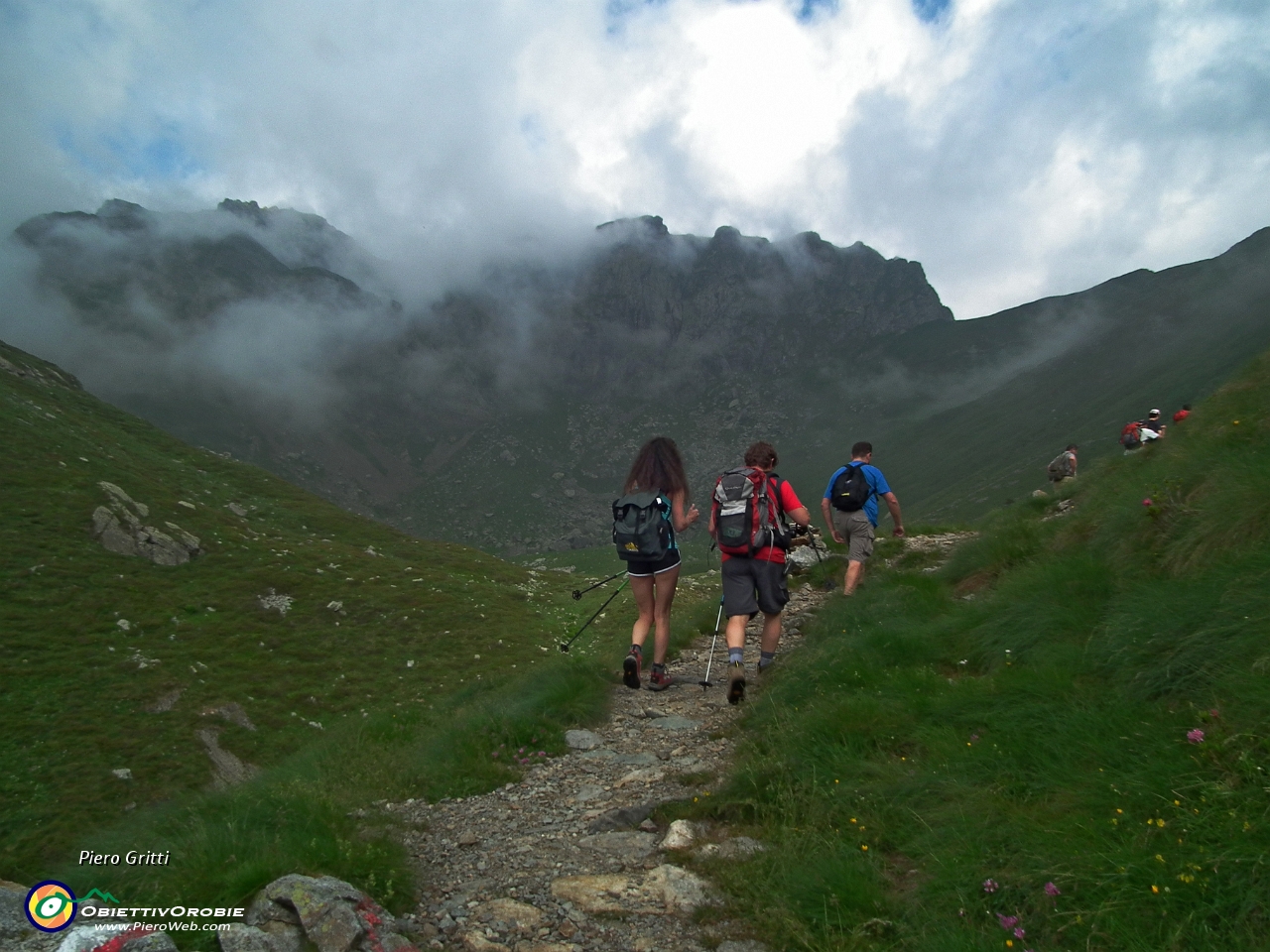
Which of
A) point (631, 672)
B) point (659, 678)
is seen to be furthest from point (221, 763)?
point (659, 678)

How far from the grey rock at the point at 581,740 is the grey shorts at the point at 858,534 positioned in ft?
21.0

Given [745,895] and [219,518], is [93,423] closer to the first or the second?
[219,518]

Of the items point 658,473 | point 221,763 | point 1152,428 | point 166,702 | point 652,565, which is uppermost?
point 1152,428

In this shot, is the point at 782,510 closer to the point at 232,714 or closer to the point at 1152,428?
the point at 1152,428

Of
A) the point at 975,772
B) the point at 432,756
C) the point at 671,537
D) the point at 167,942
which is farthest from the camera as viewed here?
the point at 671,537

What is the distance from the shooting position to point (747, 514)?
28.5ft

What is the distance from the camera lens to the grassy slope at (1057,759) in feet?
10.8

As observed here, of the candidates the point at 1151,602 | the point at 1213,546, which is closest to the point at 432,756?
the point at 1151,602

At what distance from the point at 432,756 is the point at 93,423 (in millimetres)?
89518

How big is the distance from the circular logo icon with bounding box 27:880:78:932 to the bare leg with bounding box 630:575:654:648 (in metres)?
6.40

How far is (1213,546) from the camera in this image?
5992 millimetres

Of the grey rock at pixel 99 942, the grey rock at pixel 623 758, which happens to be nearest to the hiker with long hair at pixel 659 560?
the grey rock at pixel 623 758

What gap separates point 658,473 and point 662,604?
6.09ft

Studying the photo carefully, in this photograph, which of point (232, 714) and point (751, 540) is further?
point (232, 714)
